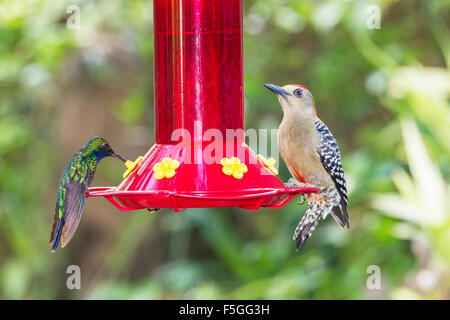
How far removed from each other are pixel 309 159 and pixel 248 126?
404 cm

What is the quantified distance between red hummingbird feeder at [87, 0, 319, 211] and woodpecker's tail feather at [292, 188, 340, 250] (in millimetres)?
409

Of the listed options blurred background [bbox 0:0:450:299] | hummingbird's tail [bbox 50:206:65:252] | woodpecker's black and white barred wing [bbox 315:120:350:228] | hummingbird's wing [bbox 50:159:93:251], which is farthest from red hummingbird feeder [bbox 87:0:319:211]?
blurred background [bbox 0:0:450:299]

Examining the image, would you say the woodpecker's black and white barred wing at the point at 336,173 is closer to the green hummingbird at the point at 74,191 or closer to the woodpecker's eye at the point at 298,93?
the woodpecker's eye at the point at 298,93

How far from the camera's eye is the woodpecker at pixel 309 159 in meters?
3.75

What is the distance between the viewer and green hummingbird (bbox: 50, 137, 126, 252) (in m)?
3.33

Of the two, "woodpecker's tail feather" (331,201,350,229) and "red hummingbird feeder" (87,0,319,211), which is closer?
"red hummingbird feeder" (87,0,319,211)

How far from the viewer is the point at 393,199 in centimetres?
621

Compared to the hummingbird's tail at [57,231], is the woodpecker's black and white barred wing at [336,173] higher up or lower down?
higher up

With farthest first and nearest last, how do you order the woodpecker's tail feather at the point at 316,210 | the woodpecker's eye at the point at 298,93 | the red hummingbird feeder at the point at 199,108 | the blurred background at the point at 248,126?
the blurred background at the point at 248,126
the woodpecker's eye at the point at 298,93
the woodpecker's tail feather at the point at 316,210
the red hummingbird feeder at the point at 199,108

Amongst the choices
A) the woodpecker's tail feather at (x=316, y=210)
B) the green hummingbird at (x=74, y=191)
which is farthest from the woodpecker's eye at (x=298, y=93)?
the green hummingbird at (x=74, y=191)

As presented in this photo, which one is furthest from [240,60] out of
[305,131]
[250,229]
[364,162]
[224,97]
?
[250,229]

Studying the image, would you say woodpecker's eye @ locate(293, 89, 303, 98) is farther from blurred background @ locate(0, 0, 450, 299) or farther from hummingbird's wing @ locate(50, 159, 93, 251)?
blurred background @ locate(0, 0, 450, 299)
